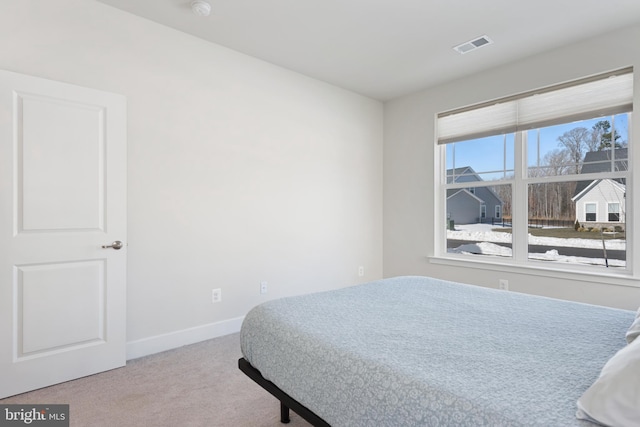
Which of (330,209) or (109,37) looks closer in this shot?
(109,37)

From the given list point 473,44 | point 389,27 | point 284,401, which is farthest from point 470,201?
point 284,401

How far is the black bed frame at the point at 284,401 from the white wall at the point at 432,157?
2.67 meters

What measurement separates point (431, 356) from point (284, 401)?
25.7 inches

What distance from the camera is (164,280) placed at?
8.96ft

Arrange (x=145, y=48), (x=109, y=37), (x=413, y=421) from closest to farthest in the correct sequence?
1. (x=413, y=421)
2. (x=109, y=37)
3. (x=145, y=48)

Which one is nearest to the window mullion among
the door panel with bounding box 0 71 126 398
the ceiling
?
the ceiling

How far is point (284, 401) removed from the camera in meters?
1.40

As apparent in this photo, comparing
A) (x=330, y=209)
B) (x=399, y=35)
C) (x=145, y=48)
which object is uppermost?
(x=399, y=35)

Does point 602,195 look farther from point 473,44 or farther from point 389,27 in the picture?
point 389,27

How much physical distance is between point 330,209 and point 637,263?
8.92 ft

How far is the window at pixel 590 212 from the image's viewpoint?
9.70 feet

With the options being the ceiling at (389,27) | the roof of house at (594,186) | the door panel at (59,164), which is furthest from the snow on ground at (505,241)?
the door panel at (59,164)

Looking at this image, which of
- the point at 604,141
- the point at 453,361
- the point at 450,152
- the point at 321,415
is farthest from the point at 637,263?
the point at 321,415

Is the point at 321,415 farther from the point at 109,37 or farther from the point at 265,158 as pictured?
the point at 109,37
